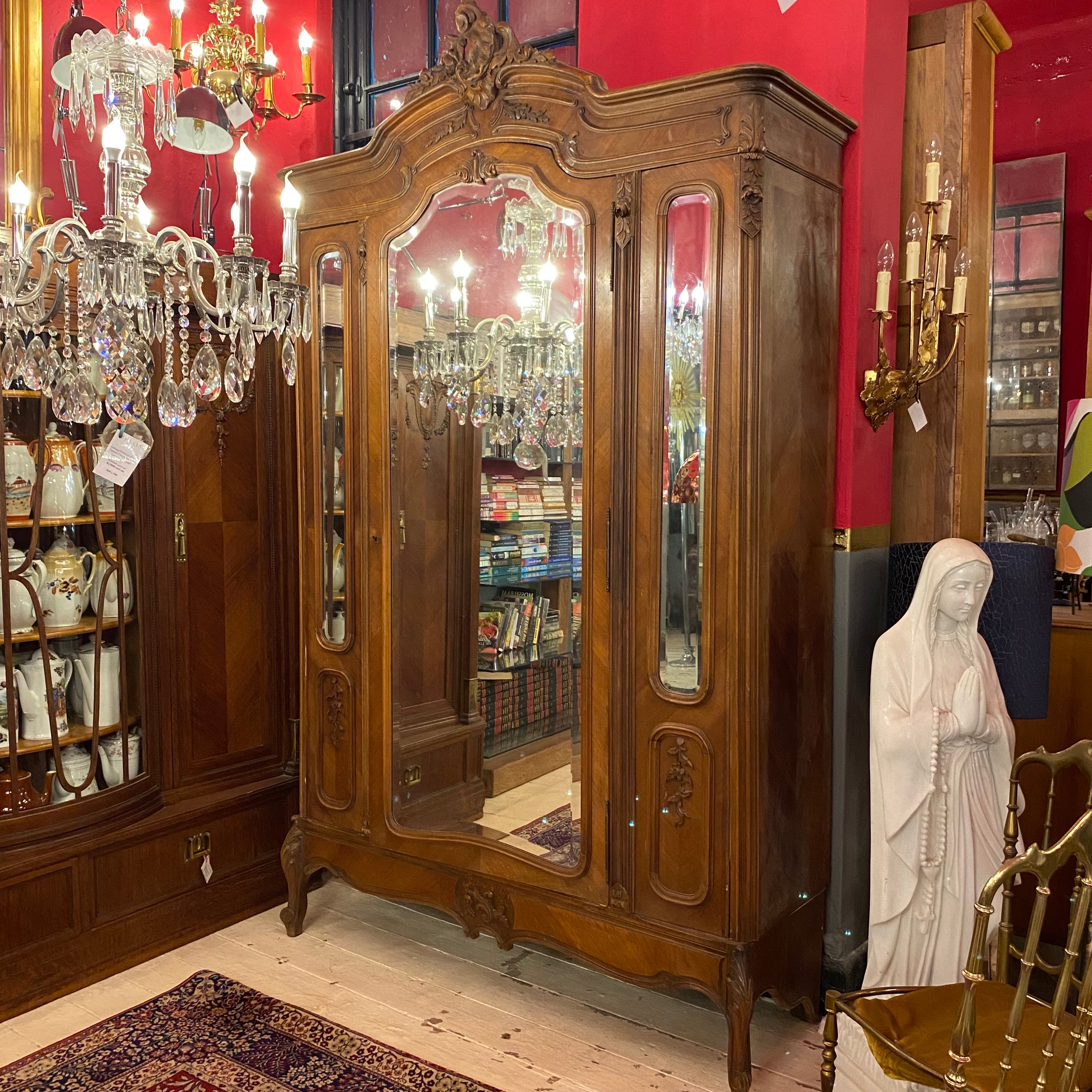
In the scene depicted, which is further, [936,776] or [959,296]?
[959,296]

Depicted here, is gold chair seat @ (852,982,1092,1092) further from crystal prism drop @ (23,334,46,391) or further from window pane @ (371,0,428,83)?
window pane @ (371,0,428,83)

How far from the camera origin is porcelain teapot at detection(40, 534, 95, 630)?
2947 millimetres

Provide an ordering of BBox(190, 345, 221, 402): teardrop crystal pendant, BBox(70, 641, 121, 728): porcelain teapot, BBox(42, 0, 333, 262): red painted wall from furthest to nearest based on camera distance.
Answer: BBox(42, 0, 333, 262): red painted wall, BBox(70, 641, 121, 728): porcelain teapot, BBox(190, 345, 221, 402): teardrop crystal pendant

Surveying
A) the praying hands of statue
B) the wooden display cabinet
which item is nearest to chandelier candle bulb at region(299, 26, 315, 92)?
the wooden display cabinet

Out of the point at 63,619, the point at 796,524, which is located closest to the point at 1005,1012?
the point at 796,524

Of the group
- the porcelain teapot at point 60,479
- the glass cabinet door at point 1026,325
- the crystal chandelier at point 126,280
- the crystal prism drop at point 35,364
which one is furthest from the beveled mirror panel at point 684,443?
the glass cabinet door at point 1026,325

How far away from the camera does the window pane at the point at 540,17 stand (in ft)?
11.0

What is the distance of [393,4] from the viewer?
3.74 metres

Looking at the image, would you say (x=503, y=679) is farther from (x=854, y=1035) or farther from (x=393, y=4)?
(x=393, y=4)

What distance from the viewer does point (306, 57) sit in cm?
352

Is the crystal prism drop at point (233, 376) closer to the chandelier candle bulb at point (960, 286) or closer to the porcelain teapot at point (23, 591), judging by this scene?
the porcelain teapot at point (23, 591)

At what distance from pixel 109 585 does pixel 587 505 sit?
1.48 metres

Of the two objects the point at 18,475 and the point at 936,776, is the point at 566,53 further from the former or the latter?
the point at 936,776

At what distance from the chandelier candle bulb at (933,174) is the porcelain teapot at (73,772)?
2.75 m
